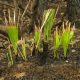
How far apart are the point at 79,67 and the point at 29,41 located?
1.30 meters

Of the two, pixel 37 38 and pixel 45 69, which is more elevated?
pixel 37 38

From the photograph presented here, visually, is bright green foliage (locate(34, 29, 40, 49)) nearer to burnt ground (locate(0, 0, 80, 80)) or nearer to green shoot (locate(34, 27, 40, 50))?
green shoot (locate(34, 27, 40, 50))

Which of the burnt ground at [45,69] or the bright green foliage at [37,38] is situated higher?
the bright green foliage at [37,38]

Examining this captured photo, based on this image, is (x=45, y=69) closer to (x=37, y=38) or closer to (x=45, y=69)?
(x=45, y=69)

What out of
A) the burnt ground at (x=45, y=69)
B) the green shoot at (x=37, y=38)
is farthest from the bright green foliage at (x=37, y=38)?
the burnt ground at (x=45, y=69)

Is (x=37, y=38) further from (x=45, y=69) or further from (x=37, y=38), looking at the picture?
(x=45, y=69)

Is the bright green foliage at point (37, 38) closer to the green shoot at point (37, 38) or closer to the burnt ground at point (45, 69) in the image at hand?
the green shoot at point (37, 38)

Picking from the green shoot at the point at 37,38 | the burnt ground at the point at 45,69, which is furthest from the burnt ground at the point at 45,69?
the green shoot at the point at 37,38

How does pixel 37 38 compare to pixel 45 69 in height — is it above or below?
above

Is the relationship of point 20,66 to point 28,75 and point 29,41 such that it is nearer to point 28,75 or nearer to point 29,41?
point 28,75

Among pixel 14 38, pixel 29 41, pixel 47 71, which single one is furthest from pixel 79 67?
pixel 29 41

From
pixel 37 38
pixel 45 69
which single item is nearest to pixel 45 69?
pixel 45 69

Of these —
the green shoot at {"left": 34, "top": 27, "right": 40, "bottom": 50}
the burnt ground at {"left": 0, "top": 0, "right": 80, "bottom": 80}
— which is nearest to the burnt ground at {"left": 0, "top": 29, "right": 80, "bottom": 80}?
the burnt ground at {"left": 0, "top": 0, "right": 80, "bottom": 80}

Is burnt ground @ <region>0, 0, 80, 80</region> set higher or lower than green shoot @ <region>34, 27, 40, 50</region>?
lower
